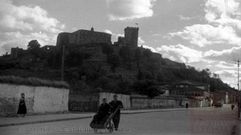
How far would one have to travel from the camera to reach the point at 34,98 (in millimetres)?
27844

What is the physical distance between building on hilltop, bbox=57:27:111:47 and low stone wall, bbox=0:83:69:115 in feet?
405

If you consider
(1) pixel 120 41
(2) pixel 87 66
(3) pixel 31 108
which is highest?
(1) pixel 120 41

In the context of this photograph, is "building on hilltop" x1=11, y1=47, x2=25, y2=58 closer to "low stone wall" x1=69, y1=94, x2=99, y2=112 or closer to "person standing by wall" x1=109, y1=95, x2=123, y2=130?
"low stone wall" x1=69, y1=94, x2=99, y2=112

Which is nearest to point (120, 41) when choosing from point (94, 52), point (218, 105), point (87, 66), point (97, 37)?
point (97, 37)

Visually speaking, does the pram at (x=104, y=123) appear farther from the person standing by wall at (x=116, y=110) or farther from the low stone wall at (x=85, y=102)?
the low stone wall at (x=85, y=102)

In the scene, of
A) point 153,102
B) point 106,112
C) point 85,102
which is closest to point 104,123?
point 106,112

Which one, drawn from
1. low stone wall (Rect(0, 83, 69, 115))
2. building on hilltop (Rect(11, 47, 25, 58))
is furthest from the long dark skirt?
building on hilltop (Rect(11, 47, 25, 58))

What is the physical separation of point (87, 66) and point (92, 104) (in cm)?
9189

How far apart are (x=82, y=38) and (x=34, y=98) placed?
430ft

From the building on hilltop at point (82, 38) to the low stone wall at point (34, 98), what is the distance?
405 feet

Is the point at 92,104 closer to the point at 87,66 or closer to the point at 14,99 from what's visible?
the point at 14,99

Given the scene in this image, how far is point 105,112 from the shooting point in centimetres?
1638

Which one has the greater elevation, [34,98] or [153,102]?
[153,102]

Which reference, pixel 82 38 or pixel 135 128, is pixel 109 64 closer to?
pixel 82 38
